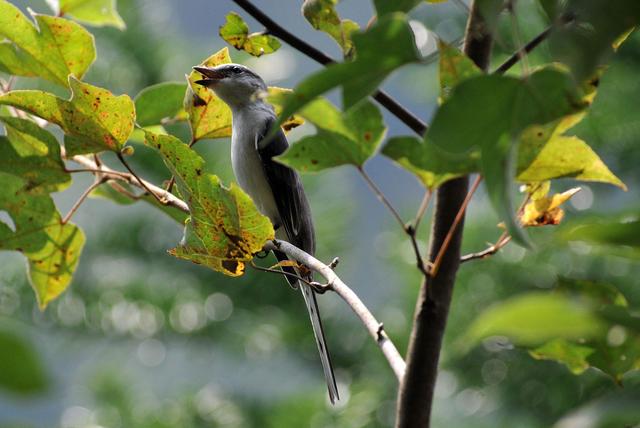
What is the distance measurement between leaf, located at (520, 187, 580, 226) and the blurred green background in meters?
2.21

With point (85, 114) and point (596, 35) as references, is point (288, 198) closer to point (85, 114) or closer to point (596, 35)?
point (85, 114)

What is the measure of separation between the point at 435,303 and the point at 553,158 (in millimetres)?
123

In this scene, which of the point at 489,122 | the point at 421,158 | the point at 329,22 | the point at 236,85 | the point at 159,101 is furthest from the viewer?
the point at 236,85

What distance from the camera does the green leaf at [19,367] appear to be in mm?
181

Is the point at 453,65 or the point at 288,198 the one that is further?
the point at 288,198

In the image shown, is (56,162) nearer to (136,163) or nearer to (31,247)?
(31,247)

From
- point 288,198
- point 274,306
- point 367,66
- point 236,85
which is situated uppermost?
point 367,66

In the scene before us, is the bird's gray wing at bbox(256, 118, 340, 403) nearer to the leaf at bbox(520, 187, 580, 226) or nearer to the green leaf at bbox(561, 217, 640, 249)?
the leaf at bbox(520, 187, 580, 226)

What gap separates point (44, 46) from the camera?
0.73m

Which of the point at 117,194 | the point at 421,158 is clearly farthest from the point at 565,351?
the point at 117,194

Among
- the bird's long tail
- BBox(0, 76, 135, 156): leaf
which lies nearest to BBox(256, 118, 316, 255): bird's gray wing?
the bird's long tail

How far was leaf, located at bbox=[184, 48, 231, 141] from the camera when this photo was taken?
0.74 m

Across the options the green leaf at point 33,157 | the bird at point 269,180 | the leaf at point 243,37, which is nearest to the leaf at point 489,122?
the leaf at point 243,37

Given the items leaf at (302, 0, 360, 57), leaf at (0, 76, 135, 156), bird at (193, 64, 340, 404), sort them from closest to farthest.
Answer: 1. leaf at (302, 0, 360, 57)
2. leaf at (0, 76, 135, 156)
3. bird at (193, 64, 340, 404)
